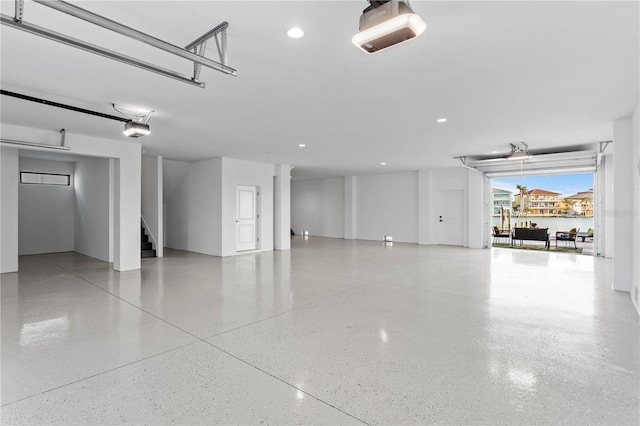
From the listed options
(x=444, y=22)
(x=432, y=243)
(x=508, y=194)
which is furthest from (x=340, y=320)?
(x=508, y=194)

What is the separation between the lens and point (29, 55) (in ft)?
9.34

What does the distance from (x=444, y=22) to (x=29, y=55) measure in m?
3.45

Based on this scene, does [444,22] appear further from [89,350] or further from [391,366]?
[89,350]

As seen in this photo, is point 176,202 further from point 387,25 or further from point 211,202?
point 387,25

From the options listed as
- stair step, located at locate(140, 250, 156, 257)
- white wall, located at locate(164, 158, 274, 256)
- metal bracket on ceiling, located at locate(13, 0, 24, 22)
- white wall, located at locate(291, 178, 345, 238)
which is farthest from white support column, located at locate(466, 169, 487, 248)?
metal bracket on ceiling, located at locate(13, 0, 24, 22)

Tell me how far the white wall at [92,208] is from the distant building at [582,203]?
1395 centimetres

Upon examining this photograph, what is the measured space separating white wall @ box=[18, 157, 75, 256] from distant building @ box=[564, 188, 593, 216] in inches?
634

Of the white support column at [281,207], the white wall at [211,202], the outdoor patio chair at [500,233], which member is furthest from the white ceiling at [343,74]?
the outdoor patio chair at [500,233]

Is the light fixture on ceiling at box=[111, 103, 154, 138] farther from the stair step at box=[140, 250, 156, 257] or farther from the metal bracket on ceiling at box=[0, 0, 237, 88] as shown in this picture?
the stair step at box=[140, 250, 156, 257]

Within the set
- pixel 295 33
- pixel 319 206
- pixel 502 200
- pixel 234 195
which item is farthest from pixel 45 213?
pixel 502 200

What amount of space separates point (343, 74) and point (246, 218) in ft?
22.2

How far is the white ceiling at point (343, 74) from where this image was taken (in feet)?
7.42

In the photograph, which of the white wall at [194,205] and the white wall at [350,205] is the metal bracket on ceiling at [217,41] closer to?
the white wall at [194,205]

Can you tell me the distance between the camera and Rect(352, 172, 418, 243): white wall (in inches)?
465
